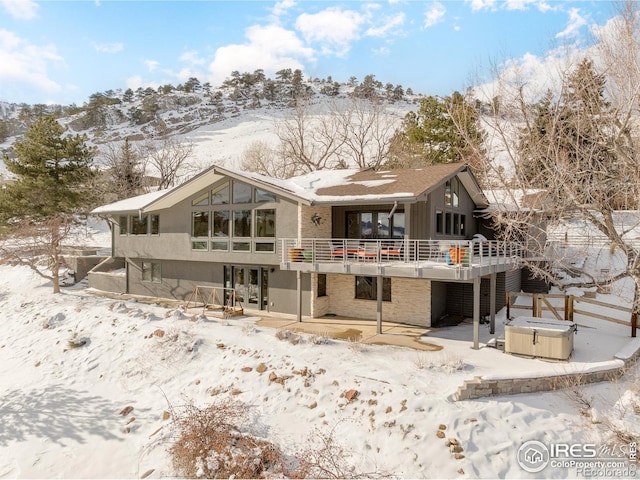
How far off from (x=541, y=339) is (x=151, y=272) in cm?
1807

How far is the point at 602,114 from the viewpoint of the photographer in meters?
10.3

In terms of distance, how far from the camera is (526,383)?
916 centimetres

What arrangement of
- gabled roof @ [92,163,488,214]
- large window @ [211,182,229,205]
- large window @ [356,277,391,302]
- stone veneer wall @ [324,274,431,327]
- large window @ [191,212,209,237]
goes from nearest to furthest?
gabled roof @ [92,163,488,214], stone veneer wall @ [324,274,431,327], large window @ [356,277,391,302], large window @ [211,182,229,205], large window @ [191,212,209,237]

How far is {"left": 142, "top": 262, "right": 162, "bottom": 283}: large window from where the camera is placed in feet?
66.7

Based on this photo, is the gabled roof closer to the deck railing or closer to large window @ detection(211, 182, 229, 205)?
large window @ detection(211, 182, 229, 205)

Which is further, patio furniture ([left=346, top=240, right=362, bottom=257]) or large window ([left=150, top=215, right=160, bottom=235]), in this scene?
large window ([left=150, top=215, right=160, bottom=235])

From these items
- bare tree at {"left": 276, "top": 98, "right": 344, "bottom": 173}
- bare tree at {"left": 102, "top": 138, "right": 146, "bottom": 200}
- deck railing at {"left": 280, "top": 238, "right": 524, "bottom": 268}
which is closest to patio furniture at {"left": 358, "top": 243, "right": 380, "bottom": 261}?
deck railing at {"left": 280, "top": 238, "right": 524, "bottom": 268}

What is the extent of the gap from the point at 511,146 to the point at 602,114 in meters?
2.26

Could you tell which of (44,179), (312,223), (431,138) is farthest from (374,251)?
(44,179)

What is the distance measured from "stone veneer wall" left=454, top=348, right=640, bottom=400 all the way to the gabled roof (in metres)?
6.20

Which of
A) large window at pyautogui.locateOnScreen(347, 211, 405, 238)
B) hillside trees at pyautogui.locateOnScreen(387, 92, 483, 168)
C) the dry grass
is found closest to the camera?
the dry grass

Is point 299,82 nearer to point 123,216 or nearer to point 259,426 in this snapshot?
point 123,216

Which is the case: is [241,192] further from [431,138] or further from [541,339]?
[431,138]

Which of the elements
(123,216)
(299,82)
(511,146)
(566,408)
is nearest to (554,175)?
(511,146)
